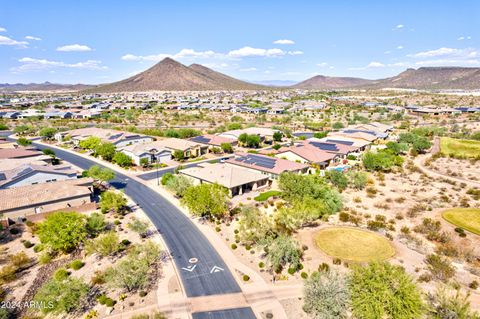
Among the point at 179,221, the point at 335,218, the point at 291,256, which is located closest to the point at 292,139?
the point at 335,218

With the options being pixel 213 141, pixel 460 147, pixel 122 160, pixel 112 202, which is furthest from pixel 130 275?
pixel 460 147

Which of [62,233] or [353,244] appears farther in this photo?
[353,244]

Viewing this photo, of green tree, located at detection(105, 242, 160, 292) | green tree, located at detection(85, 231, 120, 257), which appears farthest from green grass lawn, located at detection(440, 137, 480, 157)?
green tree, located at detection(85, 231, 120, 257)

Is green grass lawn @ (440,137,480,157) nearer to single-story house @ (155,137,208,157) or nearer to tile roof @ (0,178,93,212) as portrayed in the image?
single-story house @ (155,137,208,157)

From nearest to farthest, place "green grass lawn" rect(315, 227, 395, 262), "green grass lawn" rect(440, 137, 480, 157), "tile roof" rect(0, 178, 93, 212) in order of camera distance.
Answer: "green grass lawn" rect(315, 227, 395, 262) < "tile roof" rect(0, 178, 93, 212) < "green grass lawn" rect(440, 137, 480, 157)

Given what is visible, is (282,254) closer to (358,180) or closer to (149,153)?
(358,180)

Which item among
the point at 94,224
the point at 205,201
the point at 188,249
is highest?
the point at 205,201
